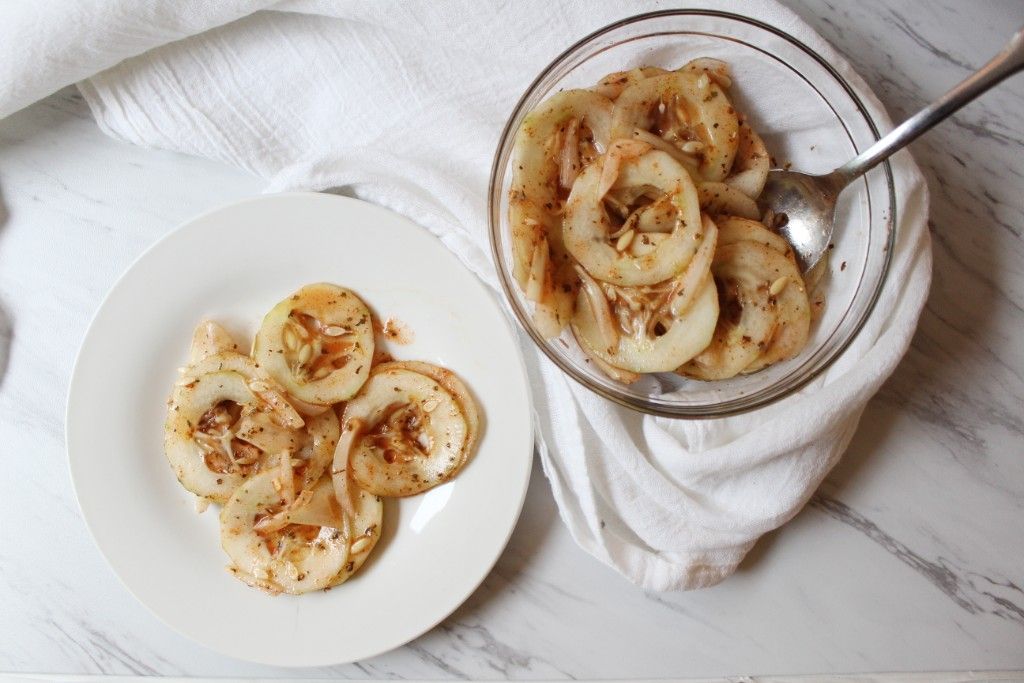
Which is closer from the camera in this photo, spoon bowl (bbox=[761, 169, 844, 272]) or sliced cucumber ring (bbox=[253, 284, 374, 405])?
spoon bowl (bbox=[761, 169, 844, 272])

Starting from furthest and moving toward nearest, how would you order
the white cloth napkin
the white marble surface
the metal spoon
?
the white marble surface, the white cloth napkin, the metal spoon

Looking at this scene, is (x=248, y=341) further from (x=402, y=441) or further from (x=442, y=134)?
(x=442, y=134)

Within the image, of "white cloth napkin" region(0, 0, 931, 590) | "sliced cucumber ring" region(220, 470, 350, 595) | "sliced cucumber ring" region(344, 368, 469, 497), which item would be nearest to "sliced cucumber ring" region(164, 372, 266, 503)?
"sliced cucumber ring" region(220, 470, 350, 595)

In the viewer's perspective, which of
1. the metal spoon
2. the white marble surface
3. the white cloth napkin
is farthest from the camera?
the white marble surface

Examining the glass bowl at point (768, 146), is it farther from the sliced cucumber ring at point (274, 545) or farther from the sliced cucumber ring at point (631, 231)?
the sliced cucumber ring at point (274, 545)

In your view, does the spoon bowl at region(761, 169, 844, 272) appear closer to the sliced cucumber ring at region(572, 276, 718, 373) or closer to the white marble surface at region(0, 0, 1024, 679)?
the sliced cucumber ring at region(572, 276, 718, 373)

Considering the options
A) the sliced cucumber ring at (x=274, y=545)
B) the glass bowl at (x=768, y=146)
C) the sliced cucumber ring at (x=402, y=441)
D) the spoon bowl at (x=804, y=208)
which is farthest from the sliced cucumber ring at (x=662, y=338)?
the sliced cucumber ring at (x=274, y=545)

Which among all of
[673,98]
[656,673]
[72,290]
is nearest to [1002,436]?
[656,673]

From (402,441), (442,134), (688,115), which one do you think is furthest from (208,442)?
(688,115)
